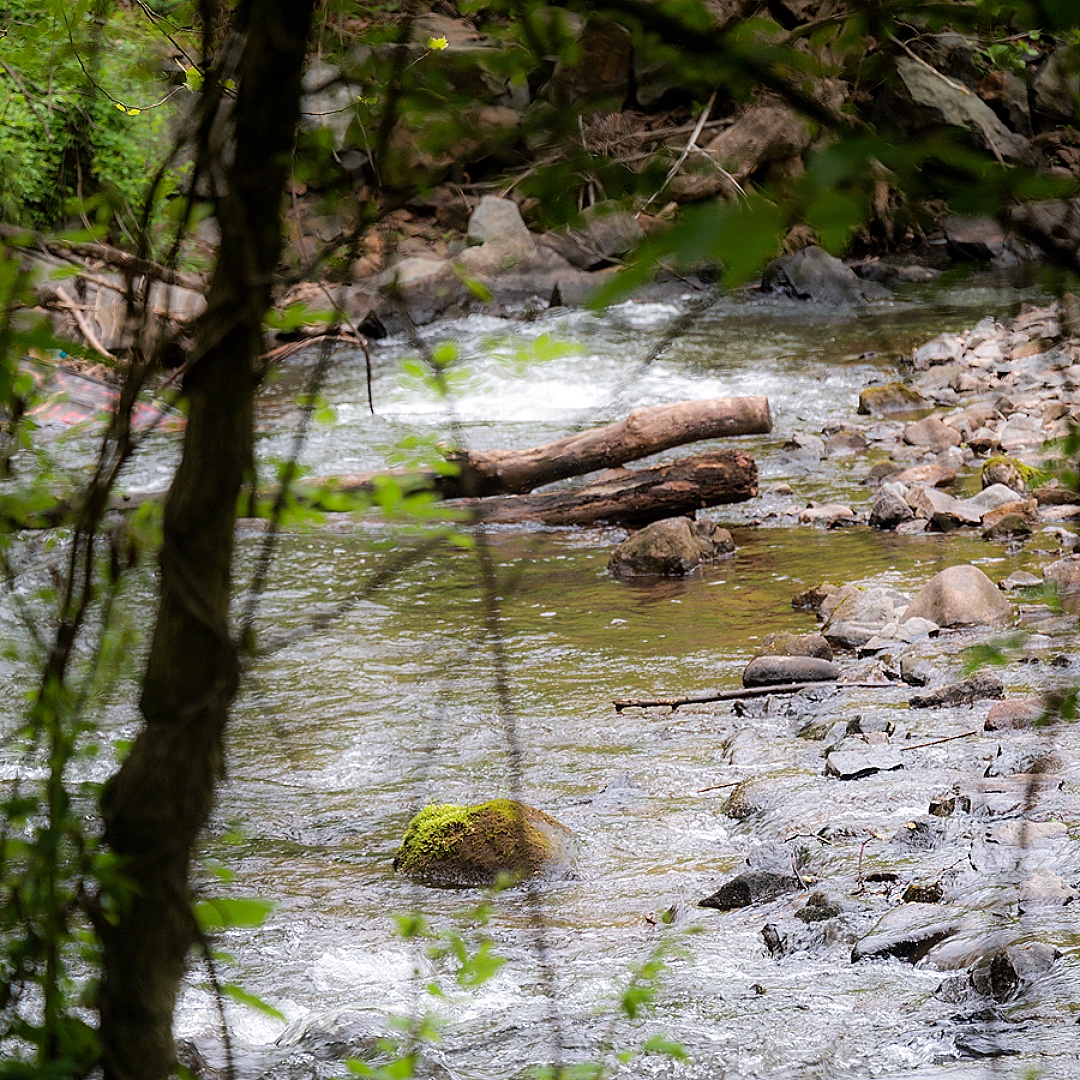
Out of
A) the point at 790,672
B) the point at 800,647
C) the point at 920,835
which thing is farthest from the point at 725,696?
the point at 920,835

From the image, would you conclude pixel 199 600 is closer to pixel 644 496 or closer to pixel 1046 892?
→ pixel 1046 892

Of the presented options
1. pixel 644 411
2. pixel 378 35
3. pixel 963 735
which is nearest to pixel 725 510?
pixel 644 411

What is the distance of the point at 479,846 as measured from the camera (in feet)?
13.0

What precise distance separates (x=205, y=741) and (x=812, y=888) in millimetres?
2767

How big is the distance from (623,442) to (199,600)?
6.92 m

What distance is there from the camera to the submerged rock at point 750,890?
11.8ft

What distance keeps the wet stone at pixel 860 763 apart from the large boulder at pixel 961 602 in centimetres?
170

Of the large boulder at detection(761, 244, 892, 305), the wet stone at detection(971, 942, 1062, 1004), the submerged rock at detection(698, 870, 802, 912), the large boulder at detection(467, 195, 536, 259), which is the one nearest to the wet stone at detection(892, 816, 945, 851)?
the submerged rock at detection(698, 870, 802, 912)

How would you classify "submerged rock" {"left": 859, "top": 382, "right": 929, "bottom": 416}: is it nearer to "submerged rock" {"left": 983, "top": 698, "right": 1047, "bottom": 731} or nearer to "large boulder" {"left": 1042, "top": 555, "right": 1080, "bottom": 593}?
"large boulder" {"left": 1042, "top": 555, "right": 1080, "bottom": 593}

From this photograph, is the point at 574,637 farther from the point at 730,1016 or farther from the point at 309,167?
the point at 309,167

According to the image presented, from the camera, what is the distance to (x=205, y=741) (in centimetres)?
130

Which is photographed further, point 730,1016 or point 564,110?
point 730,1016

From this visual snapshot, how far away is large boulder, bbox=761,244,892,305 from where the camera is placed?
1789cm

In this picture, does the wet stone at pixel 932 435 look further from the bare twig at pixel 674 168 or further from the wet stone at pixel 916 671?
the bare twig at pixel 674 168
